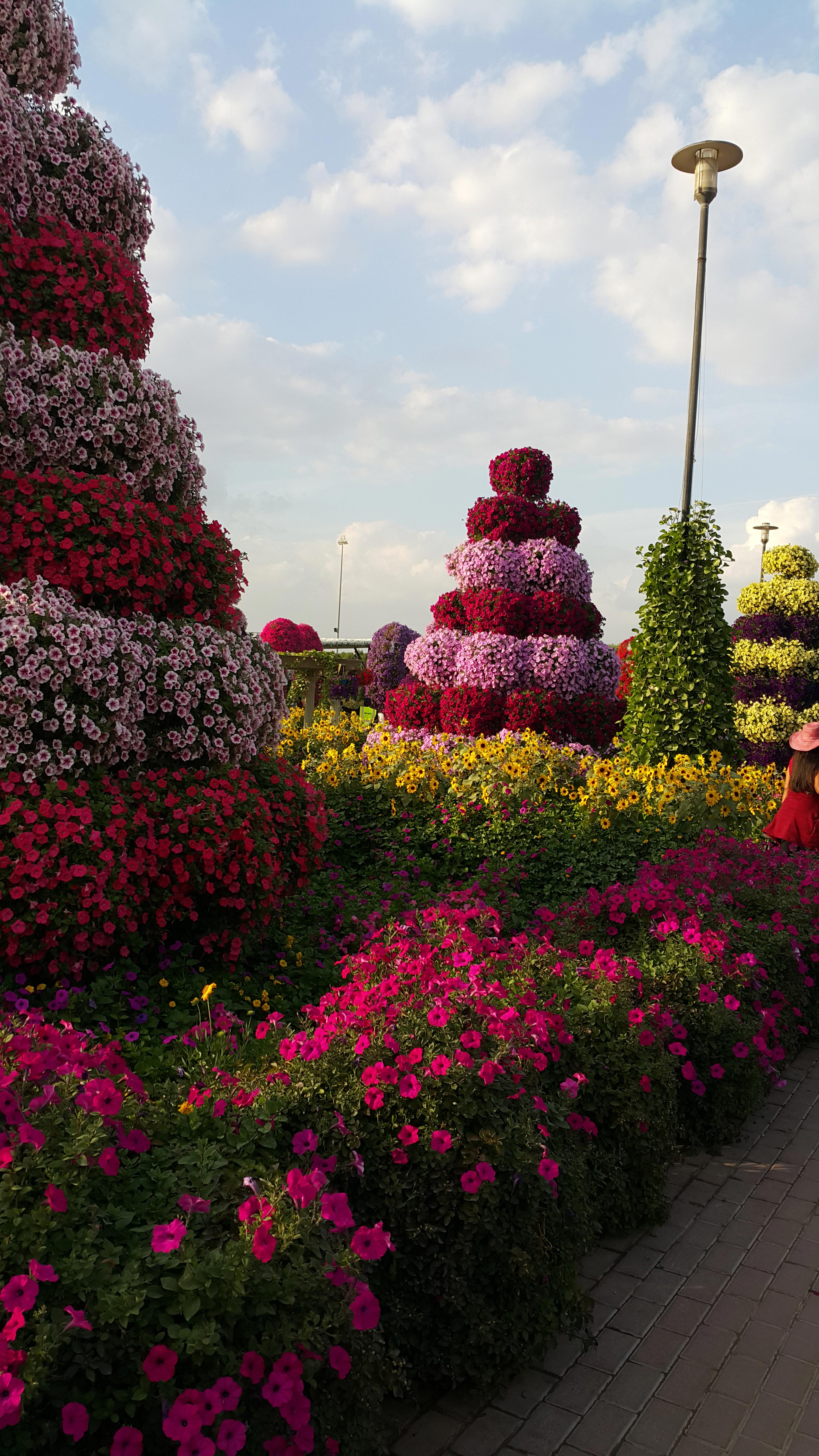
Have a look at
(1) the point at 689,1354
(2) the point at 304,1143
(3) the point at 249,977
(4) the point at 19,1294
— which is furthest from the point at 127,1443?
(3) the point at 249,977

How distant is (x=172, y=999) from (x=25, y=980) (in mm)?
648

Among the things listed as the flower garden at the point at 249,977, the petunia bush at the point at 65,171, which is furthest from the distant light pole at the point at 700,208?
the petunia bush at the point at 65,171

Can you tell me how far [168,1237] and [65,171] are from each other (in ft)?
16.9

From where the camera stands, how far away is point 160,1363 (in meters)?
1.81

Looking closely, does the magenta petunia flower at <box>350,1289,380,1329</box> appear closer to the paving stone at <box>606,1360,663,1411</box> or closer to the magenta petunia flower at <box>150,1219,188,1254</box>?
the magenta petunia flower at <box>150,1219,188,1254</box>

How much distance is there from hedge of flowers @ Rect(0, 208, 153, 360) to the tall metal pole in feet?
24.5

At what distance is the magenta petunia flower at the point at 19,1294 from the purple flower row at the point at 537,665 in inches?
376

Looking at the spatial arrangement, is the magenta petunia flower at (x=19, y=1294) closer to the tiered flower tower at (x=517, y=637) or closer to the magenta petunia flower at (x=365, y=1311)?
the magenta petunia flower at (x=365, y=1311)

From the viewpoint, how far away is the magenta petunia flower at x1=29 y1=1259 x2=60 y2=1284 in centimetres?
186

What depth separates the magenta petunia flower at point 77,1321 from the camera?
1816 millimetres

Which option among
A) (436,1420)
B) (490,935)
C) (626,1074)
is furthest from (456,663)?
(436,1420)

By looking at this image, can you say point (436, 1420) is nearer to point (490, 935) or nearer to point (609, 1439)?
point (609, 1439)

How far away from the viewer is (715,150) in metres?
10.9

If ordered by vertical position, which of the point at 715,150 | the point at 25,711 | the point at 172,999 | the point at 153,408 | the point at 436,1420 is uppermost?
the point at 715,150
